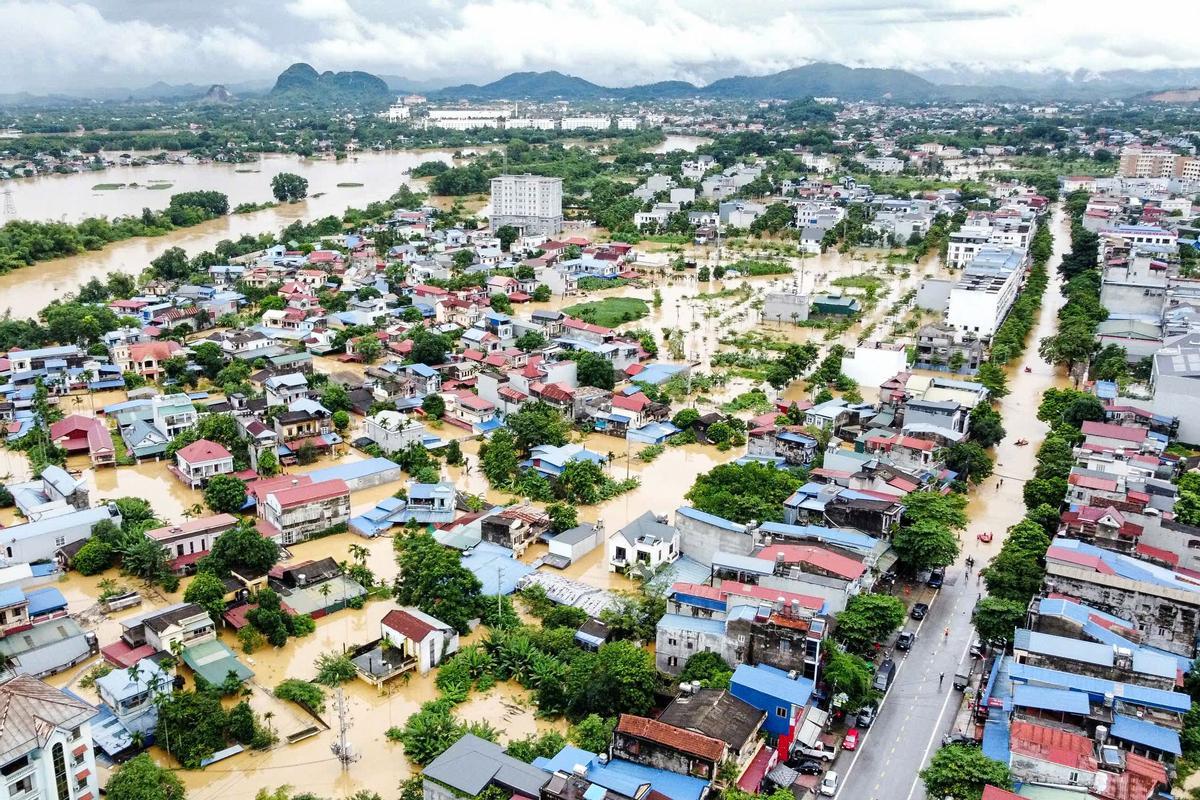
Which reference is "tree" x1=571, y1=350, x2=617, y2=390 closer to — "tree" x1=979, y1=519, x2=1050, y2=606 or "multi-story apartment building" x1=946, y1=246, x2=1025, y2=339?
"tree" x1=979, y1=519, x2=1050, y2=606

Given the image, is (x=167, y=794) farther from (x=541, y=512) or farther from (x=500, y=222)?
(x=500, y=222)

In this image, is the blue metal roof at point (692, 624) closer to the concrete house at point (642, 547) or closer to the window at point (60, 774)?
the concrete house at point (642, 547)

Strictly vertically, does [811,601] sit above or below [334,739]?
above

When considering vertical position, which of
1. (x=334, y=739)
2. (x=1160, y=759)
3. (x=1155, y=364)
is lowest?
(x=334, y=739)

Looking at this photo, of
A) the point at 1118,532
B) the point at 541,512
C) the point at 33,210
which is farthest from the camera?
the point at 33,210

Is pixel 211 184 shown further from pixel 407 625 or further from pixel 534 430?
pixel 407 625

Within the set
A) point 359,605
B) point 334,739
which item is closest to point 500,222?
point 359,605

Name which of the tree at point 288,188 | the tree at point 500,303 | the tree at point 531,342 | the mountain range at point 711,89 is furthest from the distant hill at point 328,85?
the tree at point 531,342
